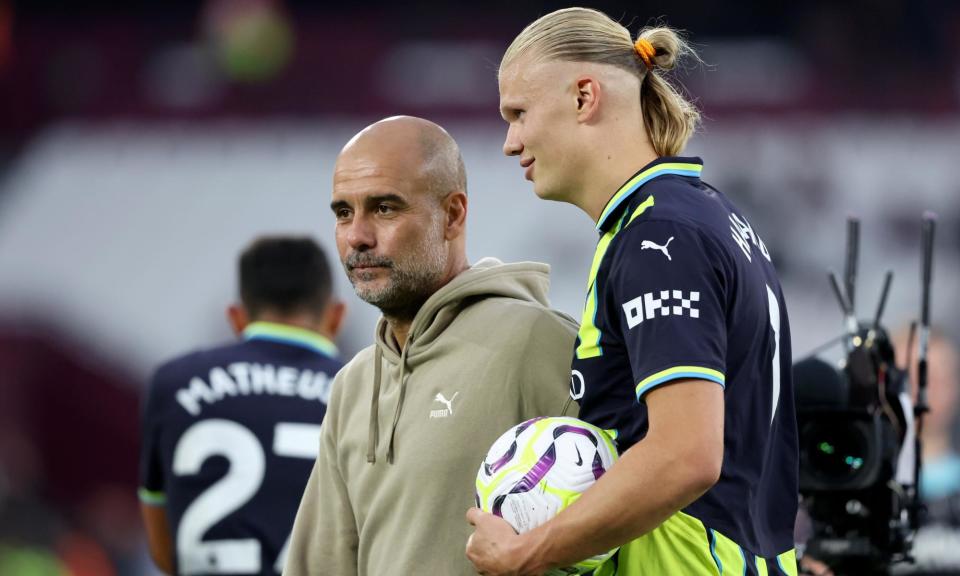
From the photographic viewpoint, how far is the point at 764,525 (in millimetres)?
2529

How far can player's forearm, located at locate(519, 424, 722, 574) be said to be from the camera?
2205mm

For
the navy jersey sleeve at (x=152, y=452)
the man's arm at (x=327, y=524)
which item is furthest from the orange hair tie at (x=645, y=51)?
the navy jersey sleeve at (x=152, y=452)

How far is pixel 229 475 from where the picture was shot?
14.8ft

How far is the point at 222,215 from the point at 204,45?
1.42 metres

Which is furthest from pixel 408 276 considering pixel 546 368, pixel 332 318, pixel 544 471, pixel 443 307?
pixel 332 318

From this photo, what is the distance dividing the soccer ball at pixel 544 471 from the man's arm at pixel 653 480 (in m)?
0.08

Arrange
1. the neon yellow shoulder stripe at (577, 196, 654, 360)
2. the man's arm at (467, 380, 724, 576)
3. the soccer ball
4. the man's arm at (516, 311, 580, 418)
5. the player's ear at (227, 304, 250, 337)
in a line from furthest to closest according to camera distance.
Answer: the player's ear at (227, 304, 250, 337) < the man's arm at (516, 311, 580, 418) < the neon yellow shoulder stripe at (577, 196, 654, 360) < the soccer ball < the man's arm at (467, 380, 724, 576)

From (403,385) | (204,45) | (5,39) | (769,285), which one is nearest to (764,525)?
(769,285)

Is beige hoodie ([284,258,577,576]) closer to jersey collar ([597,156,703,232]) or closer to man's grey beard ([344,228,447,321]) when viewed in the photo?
man's grey beard ([344,228,447,321])

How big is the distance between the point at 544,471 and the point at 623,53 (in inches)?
31.1

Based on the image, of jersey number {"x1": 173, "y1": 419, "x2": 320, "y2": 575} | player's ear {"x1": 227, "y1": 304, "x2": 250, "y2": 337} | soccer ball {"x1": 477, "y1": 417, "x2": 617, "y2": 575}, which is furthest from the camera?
player's ear {"x1": 227, "y1": 304, "x2": 250, "y2": 337}

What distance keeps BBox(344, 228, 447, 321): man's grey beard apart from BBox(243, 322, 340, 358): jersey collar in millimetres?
1651

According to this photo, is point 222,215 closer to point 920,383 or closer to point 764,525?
point 920,383

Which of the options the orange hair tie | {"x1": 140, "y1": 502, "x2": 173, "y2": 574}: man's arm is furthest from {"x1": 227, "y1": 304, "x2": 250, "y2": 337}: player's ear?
the orange hair tie
